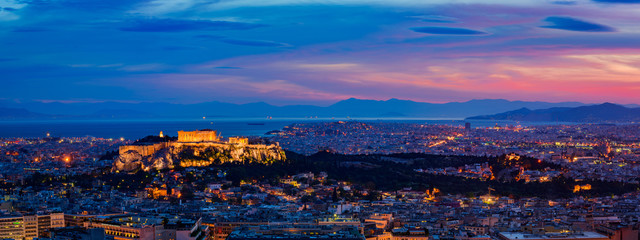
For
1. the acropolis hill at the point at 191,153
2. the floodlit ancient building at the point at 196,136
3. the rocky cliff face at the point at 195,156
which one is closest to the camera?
the rocky cliff face at the point at 195,156

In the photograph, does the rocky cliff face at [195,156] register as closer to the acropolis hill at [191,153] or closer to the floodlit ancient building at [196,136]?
the acropolis hill at [191,153]

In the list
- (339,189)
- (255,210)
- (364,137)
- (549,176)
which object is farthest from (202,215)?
(364,137)

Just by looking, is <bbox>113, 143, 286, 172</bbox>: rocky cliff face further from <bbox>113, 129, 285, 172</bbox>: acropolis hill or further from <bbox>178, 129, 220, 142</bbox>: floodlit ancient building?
<bbox>178, 129, 220, 142</bbox>: floodlit ancient building

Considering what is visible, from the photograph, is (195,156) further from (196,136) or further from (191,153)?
(196,136)

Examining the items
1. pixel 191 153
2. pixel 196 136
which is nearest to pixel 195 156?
pixel 191 153

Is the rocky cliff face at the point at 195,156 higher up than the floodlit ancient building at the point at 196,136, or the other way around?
the floodlit ancient building at the point at 196,136

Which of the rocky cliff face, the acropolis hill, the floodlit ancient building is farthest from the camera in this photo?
the floodlit ancient building

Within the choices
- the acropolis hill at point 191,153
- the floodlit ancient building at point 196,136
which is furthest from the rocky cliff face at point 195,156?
the floodlit ancient building at point 196,136

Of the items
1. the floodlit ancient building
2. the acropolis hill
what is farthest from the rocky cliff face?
the floodlit ancient building
